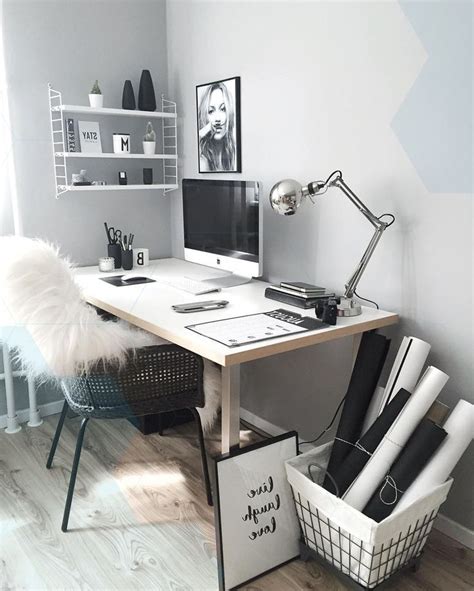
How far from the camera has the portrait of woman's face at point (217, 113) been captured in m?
2.29

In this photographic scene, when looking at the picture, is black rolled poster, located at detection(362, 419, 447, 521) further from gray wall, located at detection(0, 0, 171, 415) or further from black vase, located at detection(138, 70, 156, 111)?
black vase, located at detection(138, 70, 156, 111)

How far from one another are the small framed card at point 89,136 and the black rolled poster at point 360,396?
145cm

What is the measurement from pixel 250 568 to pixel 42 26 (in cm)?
192

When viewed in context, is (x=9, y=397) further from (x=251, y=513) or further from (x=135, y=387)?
(x=251, y=513)

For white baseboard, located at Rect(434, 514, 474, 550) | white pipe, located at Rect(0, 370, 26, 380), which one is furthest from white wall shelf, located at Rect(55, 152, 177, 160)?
white baseboard, located at Rect(434, 514, 474, 550)

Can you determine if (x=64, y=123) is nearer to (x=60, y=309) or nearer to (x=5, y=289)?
(x=60, y=309)

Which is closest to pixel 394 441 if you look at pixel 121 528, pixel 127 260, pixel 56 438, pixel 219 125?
pixel 121 528

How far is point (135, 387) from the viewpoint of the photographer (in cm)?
165

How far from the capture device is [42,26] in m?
1.92

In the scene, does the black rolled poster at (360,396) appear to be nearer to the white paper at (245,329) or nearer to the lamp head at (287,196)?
the white paper at (245,329)

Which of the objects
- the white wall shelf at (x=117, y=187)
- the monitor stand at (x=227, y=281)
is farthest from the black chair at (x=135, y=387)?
the white wall shelf at (x=117, y=187)

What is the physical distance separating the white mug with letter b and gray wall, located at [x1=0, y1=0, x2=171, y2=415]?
15 centimetres

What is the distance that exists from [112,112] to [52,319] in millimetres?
1281

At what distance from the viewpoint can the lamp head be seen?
5.58 feet
